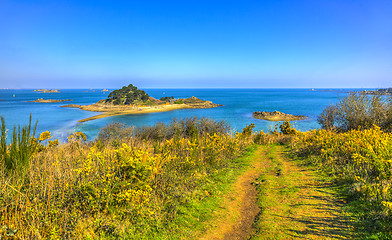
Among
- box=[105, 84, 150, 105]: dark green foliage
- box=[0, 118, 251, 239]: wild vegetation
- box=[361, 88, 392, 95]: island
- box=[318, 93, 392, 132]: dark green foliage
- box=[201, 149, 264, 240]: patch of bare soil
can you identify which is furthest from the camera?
box=[105, 84, 150, 105]: dark green foliage

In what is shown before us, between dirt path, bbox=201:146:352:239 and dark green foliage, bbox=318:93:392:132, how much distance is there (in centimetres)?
1019

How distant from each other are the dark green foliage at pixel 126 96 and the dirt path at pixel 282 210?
64.5m

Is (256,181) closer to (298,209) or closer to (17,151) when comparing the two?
(298,209)

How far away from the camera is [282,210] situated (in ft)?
14.5

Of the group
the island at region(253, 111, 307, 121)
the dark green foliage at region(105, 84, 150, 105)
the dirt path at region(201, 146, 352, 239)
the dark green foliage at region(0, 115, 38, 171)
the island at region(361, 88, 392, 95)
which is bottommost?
the island at region(253, 111, 307, 121)

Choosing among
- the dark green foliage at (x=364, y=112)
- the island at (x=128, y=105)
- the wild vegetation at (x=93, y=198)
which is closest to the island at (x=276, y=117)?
the dark green foliage at (x=364, y=112)

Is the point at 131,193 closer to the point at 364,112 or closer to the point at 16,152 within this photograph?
the point at 16,152

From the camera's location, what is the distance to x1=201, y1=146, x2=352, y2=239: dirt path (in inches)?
143

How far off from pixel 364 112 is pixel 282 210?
564 inches

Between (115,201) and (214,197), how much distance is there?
99.7 inches

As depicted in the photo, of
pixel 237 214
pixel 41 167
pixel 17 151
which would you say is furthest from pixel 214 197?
pixel 17 151

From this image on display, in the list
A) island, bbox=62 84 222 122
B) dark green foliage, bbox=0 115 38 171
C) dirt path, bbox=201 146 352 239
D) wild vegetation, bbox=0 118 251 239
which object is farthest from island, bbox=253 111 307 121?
dark green foliage, bbox=0 115 38 171

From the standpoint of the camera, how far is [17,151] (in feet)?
13.2

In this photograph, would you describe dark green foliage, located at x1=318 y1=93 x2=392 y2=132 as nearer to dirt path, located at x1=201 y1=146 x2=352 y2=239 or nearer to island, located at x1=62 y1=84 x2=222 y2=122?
dirt path, located at x1=201 y1=146 x2=352 y2=239
